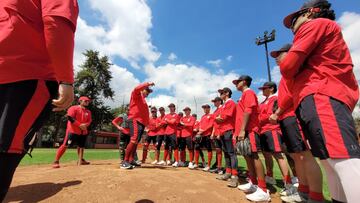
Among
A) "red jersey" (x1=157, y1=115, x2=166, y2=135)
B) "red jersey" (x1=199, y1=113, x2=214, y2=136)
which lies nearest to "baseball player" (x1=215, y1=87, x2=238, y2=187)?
"red jersey" (x1=199, y1=113, x2=214, y2=136)

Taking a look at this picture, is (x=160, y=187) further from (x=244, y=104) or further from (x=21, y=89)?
(x=21, y=89)

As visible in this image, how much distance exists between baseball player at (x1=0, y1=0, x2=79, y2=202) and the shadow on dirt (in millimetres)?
2670

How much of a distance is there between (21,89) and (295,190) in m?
5.33

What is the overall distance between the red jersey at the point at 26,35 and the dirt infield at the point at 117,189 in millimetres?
2886

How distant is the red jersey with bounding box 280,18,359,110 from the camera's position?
7.22 feet

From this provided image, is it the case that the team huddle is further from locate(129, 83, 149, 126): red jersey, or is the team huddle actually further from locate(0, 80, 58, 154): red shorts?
locate(129, 83, 149, 126): red jersey

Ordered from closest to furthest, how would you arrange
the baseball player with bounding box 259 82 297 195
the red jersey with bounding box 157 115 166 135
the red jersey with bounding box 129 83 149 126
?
the baseball player with bounding box 259 82 297 195, the red jersey with bounding box 129 83 149 126, the red jersey with bounding box 157 115 166 135

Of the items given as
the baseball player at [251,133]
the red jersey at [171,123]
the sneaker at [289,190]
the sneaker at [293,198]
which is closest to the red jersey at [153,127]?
the red jersey at [171,123]

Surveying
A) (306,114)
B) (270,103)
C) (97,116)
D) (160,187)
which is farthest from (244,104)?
(97,116)

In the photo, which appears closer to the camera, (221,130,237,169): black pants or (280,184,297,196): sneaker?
(280,184,297,196): sneaker

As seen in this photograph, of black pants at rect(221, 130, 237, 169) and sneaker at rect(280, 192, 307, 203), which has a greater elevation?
black pants at rect(221, 130, 237, 169)

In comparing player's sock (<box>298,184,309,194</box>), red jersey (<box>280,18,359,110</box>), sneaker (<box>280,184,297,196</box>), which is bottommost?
sneaker (<box>280,184,297,196</box>)

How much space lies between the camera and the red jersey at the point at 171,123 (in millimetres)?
11242

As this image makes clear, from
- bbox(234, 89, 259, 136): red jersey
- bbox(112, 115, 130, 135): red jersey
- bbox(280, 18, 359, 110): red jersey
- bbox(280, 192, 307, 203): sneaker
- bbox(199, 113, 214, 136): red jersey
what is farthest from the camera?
bbox(199, 113, 214, 136): red jersey
